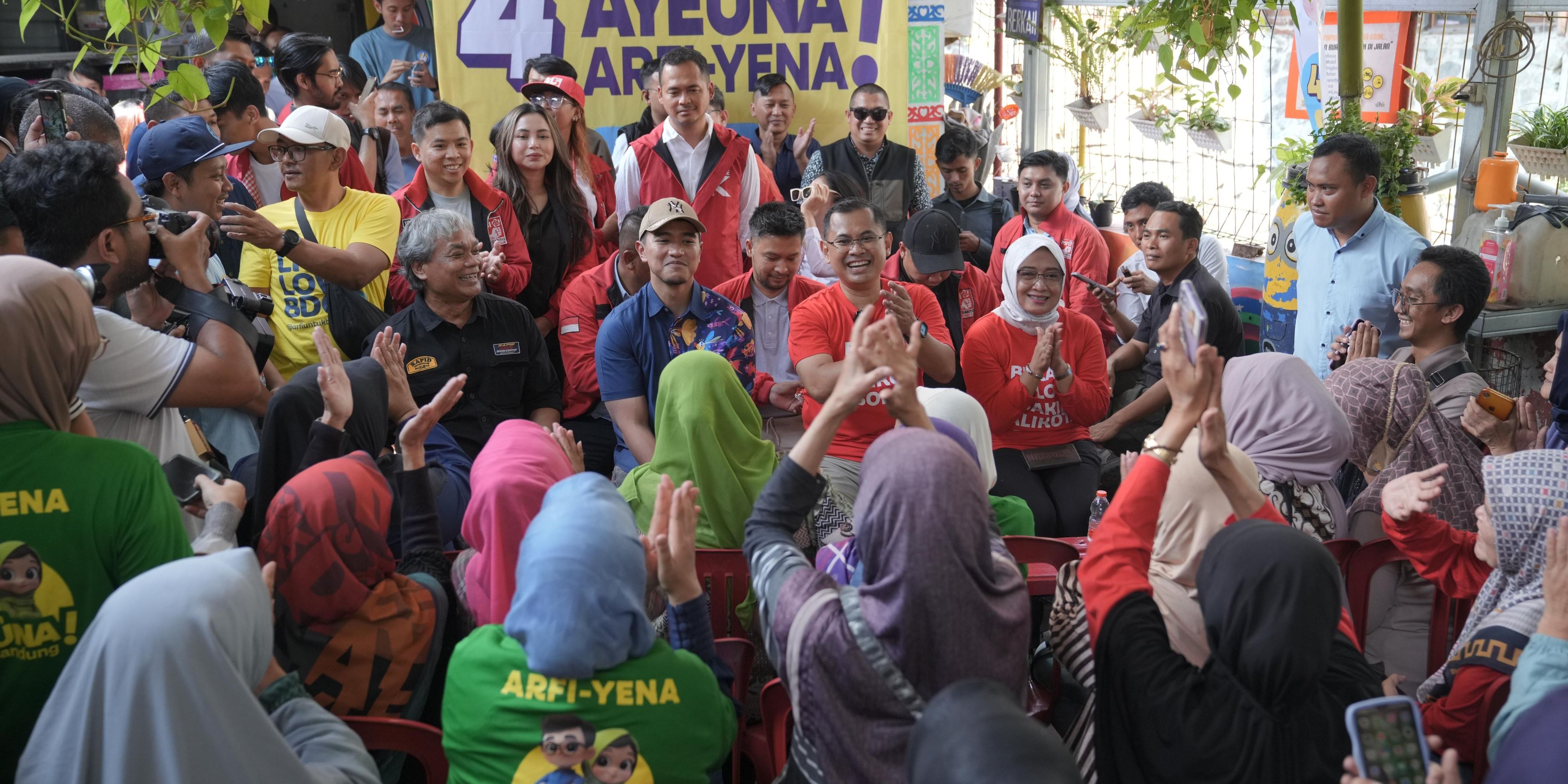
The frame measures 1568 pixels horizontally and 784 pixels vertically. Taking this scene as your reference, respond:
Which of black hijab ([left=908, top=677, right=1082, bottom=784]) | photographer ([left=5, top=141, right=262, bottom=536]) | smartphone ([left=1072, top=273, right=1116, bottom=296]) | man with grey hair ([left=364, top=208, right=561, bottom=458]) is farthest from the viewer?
smartphone ([left=1072, top=273, right=1116, bottom=296])

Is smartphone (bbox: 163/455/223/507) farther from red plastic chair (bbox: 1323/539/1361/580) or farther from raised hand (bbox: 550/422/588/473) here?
red plastic chair (bbox: 1323/539/1361/580)

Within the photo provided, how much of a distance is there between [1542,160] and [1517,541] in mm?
2909

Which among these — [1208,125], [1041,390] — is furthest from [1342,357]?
[1208,125]

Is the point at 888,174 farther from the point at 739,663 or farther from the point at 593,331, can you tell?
the point at 739,663

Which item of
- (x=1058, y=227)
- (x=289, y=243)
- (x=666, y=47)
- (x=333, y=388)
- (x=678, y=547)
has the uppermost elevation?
(x=666, y=47)

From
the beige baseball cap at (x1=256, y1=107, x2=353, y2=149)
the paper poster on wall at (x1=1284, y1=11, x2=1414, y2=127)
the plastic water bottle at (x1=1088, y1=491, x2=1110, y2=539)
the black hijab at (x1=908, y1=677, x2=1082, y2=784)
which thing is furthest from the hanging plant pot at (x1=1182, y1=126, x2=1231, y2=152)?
the black hijab at (x1=908, y1=677, x2=1082, y2=784)

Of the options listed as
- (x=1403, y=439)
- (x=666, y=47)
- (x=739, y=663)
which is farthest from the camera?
(x=666, y=47)

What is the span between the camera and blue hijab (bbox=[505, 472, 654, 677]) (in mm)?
1817

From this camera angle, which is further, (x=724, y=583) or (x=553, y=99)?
(x=553, y=99)

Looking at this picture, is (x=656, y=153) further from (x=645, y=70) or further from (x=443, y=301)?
(x=443, y=301)

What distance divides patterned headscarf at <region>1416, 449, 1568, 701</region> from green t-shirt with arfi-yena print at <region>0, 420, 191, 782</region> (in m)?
2.53

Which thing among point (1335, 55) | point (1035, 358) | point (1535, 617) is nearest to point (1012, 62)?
point (1335, 55)

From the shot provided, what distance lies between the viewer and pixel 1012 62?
906 centimetres

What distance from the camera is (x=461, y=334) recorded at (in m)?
3.74
